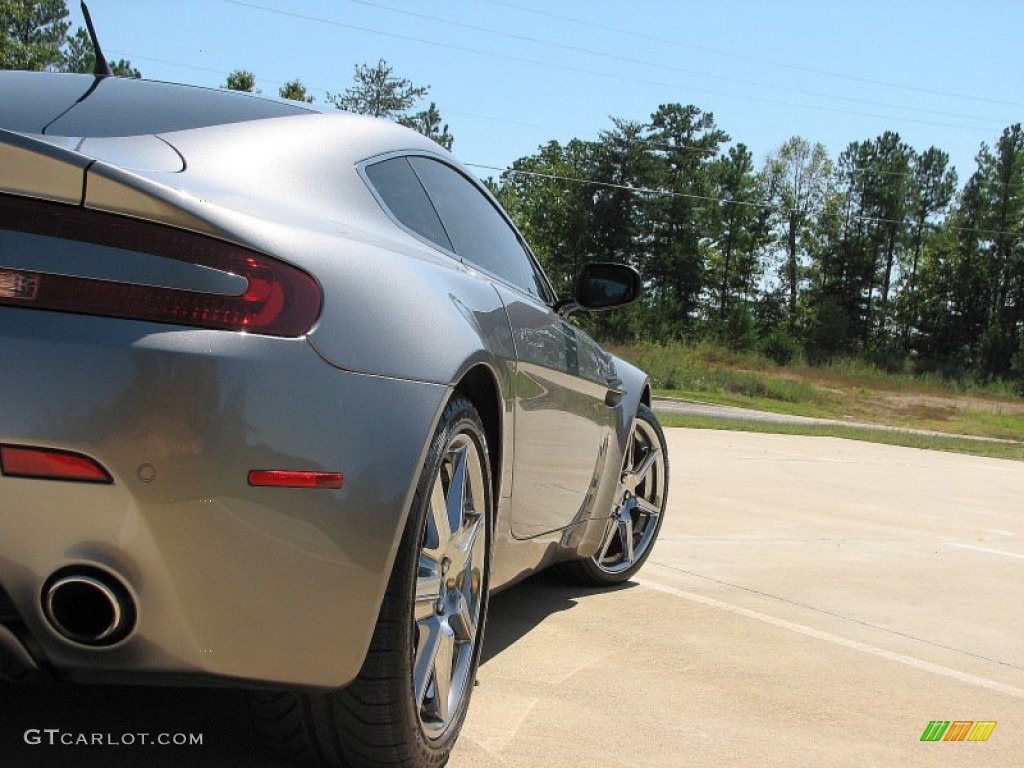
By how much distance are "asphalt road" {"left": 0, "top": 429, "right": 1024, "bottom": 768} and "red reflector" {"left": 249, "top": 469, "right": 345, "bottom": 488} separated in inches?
30.8

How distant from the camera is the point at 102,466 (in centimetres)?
200

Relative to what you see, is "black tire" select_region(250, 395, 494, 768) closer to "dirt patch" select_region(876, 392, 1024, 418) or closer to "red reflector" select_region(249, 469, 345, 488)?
"red reflector" select_region(249, 469, 345, 488)

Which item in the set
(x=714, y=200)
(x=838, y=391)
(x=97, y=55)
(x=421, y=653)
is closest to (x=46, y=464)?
(x=421, y=653)

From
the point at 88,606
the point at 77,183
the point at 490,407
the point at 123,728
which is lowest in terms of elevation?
the point at 123,728

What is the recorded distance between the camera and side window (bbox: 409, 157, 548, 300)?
11.4 feet

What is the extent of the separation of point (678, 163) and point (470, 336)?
3242 inches

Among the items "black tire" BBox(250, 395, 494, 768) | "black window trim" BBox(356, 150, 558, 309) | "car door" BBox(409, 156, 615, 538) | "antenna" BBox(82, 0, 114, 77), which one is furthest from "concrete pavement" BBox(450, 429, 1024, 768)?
"antenna" BBox(82, 0, 114, 77)

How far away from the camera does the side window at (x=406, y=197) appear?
9.84 feet

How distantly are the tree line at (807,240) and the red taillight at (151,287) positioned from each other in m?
73.7

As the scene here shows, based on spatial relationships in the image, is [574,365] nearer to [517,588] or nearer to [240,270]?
[517,588]

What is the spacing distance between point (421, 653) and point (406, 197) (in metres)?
1.16

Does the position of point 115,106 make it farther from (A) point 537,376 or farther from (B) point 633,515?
(B) point 633,515

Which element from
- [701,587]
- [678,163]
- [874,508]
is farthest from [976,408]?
[701,587]

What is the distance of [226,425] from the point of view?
6.75 feet
